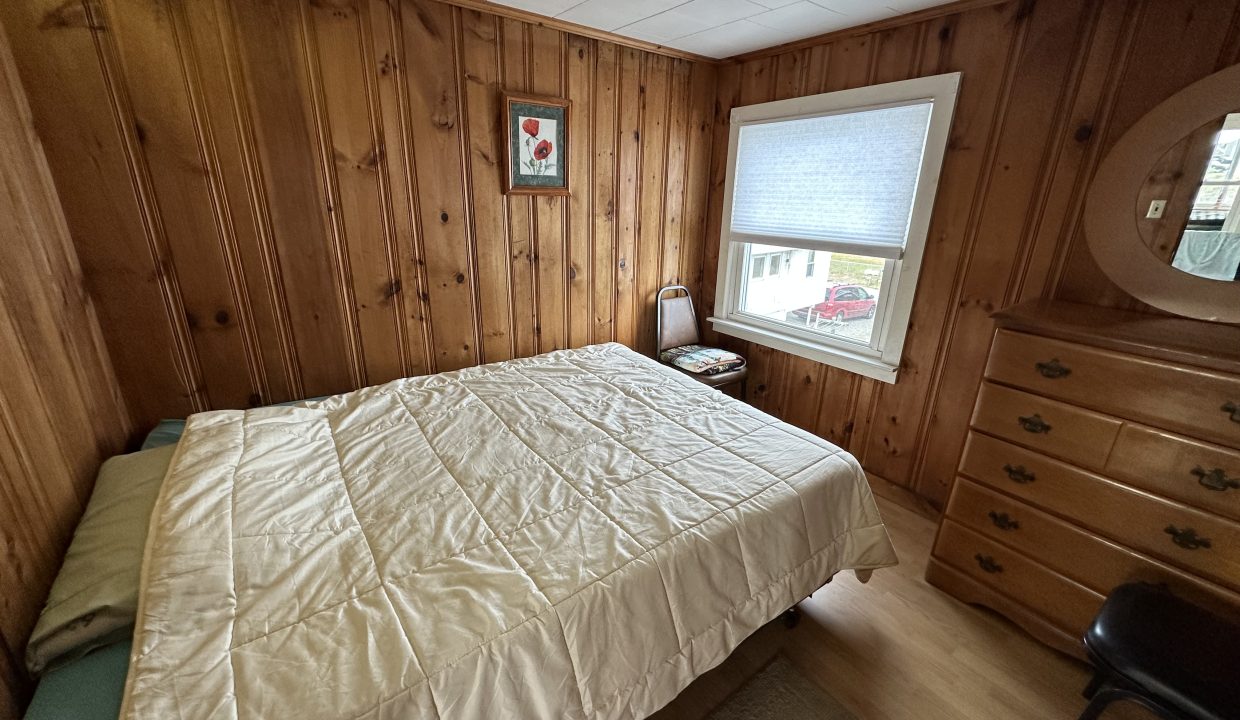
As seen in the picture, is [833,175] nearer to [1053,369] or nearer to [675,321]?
[675,321]

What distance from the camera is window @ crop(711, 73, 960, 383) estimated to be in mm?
2189

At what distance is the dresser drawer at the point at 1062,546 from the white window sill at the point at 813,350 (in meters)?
0.77

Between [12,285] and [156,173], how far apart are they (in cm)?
66

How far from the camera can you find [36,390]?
3.97ft

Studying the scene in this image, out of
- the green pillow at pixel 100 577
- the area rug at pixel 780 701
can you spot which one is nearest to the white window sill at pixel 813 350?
the area rug at pixel 780 701

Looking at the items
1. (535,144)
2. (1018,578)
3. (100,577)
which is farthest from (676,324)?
(100,577)

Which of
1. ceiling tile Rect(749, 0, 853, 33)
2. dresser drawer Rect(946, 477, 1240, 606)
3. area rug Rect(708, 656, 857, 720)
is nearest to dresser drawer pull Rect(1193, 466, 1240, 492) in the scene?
dresser drawer Rect(946, 477, 1240, 606)

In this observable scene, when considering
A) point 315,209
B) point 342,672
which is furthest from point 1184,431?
point 315,209

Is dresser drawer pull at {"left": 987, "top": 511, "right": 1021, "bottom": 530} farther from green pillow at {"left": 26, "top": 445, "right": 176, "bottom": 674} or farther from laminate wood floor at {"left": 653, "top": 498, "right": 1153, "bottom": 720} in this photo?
green pillow at {"left": 26, "top": 445, "right": 176, "bottom": 674}

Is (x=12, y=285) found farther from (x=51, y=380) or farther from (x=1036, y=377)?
(x=1036, y=377)

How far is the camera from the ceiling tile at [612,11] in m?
1.98

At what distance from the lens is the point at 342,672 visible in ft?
2.81

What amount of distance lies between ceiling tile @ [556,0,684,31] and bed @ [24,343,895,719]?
1654mm

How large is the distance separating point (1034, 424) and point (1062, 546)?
403 mm
